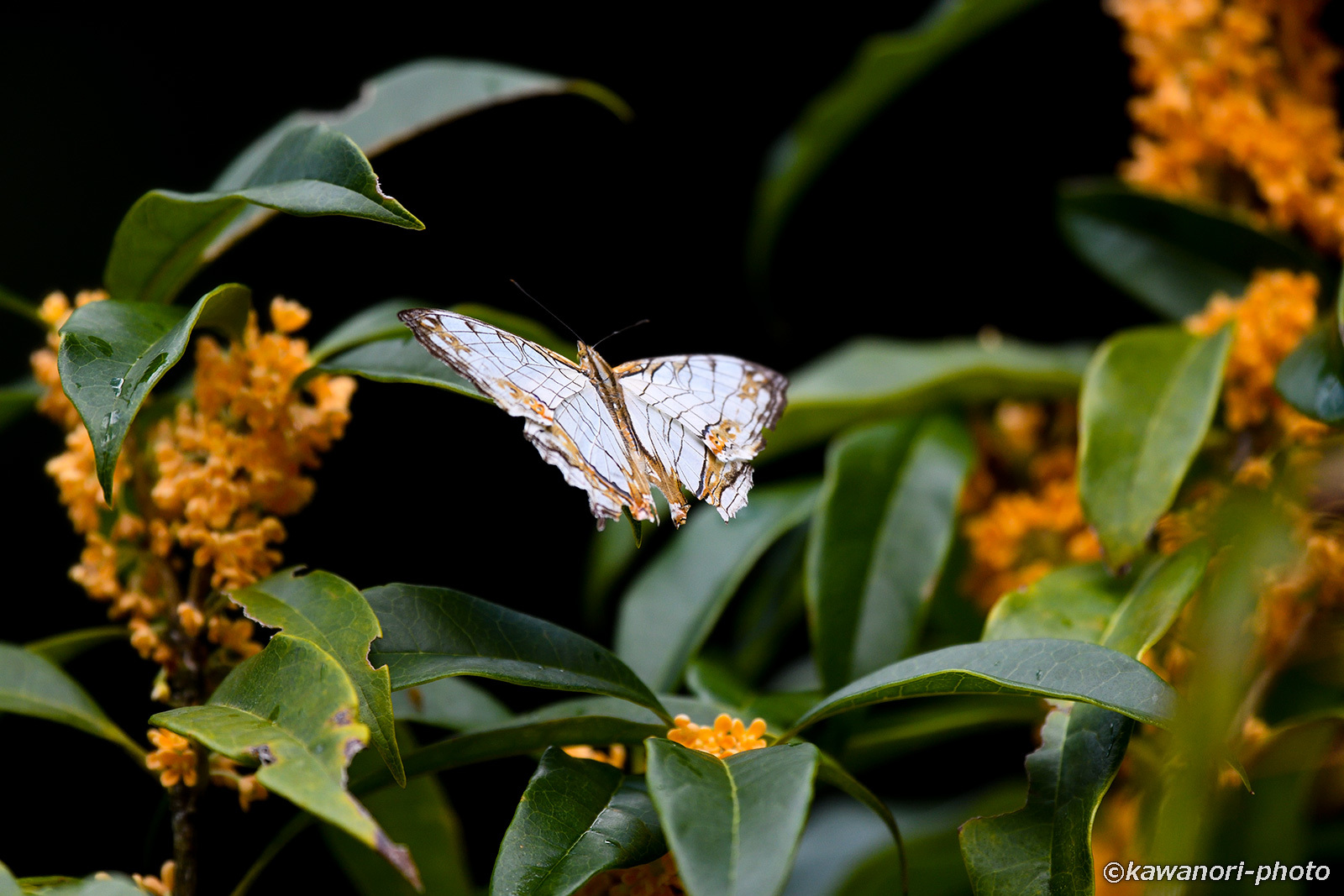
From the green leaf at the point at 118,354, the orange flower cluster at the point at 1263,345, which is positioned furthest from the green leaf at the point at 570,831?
the orange flower cluster at the point at 1263,345

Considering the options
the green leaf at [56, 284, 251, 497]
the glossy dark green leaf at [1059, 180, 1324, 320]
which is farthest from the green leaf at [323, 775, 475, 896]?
the glossy dark green leaf at [1059, 180, 1324, 320]

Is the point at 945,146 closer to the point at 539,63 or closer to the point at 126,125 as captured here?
the point at 539,63

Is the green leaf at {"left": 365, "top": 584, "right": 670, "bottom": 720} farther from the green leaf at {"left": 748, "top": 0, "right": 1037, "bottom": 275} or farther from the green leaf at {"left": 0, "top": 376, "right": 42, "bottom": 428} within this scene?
the green leaf at {"left": 748, "top": 0, "right": 1037, "bottom": 275}

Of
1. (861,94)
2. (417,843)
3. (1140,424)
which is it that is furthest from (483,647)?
(861,94)

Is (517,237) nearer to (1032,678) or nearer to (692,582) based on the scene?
(692,582)

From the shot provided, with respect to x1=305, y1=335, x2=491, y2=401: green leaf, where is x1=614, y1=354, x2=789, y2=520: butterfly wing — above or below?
below

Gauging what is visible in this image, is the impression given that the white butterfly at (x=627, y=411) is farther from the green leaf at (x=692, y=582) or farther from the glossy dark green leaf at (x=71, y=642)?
the glossy dark green leaf at (x=71, y=642)
